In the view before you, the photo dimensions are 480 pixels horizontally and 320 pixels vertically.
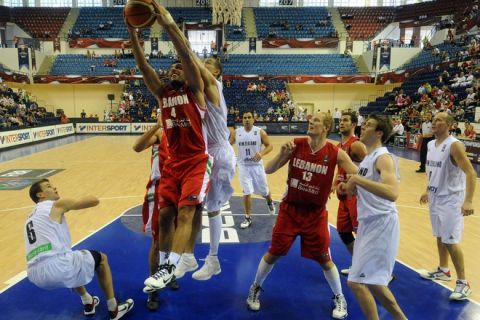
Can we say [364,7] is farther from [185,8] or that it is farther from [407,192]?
[407,192]

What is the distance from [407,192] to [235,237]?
553 cm

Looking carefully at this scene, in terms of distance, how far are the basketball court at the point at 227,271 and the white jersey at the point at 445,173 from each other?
1160mm

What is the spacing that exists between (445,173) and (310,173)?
175 centimetres

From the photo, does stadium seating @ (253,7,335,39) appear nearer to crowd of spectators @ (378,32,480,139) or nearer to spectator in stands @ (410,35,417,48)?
spectator in stands @ (410,35,417,48)

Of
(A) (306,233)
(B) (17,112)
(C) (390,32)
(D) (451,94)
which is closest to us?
(A) (306,233)

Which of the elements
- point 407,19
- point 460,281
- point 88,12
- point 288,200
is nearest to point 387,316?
point 460,281

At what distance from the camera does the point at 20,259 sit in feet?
16.7

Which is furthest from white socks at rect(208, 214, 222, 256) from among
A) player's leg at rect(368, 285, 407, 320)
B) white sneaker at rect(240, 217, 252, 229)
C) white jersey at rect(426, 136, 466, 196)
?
white jersey at rect(426, 136, 466, 196)

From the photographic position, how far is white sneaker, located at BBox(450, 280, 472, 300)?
4.04m

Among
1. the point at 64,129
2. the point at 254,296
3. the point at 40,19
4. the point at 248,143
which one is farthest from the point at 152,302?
the point at 40,19

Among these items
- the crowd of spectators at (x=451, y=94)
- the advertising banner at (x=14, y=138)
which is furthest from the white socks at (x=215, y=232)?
the advertising banner at (x=14, y=138)

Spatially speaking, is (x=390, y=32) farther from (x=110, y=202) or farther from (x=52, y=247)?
(x=52, y=247)

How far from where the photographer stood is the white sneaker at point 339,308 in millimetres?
3662

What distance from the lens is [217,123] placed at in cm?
356
